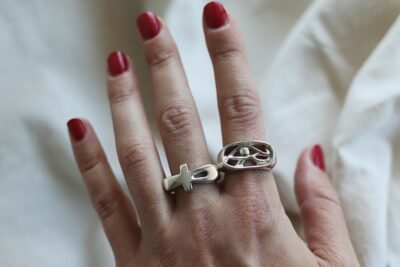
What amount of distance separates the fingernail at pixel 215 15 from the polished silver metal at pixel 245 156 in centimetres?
19

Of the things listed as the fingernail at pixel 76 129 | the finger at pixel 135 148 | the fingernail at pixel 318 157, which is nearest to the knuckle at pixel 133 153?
the finger at pixel 135 148

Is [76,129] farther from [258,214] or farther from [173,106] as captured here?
[258,214]

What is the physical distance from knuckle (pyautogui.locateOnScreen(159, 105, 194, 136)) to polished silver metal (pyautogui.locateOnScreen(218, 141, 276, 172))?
7cm

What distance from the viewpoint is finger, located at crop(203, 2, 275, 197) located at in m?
0.73

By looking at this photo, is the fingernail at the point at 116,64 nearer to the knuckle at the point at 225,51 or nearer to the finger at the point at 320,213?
the knuckle at the point at 225,51

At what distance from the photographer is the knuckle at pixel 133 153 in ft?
2.49

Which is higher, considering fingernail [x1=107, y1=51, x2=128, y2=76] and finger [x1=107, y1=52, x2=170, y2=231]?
fingernail [x1=107, y1=51, x2=128, y2=76]

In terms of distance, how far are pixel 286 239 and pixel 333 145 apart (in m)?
0.25

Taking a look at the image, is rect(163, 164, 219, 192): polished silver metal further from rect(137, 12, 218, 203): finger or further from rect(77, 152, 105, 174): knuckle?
rect(77, 152, 105, 174): knuckle

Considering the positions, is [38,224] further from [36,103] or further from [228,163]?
[228,163]

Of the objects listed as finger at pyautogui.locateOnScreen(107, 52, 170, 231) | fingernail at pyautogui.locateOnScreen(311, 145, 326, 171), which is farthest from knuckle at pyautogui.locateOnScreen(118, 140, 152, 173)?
fingernail at pyautogui.locateOnScreen(311, 145, 326, 171)

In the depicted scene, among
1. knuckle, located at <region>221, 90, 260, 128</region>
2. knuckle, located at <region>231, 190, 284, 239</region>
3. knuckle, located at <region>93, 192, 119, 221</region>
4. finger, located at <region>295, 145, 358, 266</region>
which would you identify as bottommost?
finger, located at <region>295, 145, 358, 266</region>

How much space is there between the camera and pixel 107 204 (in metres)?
0.82

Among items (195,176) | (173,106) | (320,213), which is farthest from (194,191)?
(320,213)
